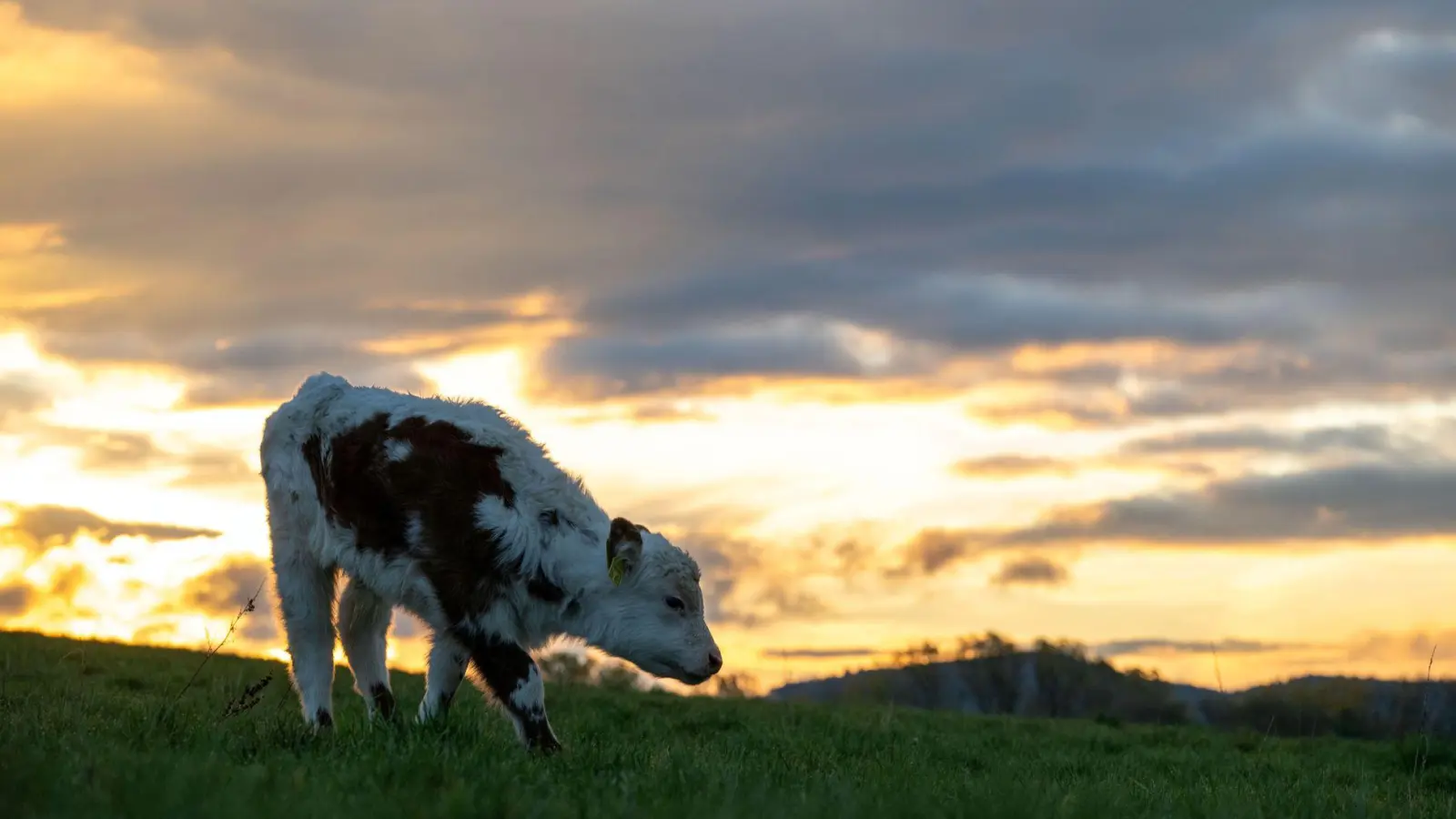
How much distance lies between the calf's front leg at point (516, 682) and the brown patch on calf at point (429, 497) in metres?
0.32

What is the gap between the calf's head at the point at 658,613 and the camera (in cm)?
1060

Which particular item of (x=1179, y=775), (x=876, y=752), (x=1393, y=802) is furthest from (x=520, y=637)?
(x=1393, y=802)

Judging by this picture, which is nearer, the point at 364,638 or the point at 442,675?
the point at 442,675

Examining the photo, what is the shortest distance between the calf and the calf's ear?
0.01 meters

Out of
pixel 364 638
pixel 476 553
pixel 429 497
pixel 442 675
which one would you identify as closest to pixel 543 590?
pixel 476 553

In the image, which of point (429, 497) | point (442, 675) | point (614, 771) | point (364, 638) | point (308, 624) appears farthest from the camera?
point (364, 638)

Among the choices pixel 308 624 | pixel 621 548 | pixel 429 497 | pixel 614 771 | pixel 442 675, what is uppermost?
pixel 429 497

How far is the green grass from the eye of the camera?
641cm

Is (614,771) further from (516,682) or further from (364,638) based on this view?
(364,638)

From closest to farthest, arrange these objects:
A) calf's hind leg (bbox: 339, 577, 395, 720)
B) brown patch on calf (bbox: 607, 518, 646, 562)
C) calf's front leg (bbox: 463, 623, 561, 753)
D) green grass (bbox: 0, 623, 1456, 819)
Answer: green grass (bbox: 0, 623, 1456, 819), calf's front leg (bbox: 463, 623, 561, 753), brown patch on calf (bbox: 607, 518, 646, 562), calf's hind leg (bbox: 339, 577, 395, 720)

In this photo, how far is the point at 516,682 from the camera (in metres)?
10.0

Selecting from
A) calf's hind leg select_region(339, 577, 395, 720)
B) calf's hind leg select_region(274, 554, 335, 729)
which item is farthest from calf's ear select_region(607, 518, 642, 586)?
calf's hind leg select_region(274, 554, 335, 729)

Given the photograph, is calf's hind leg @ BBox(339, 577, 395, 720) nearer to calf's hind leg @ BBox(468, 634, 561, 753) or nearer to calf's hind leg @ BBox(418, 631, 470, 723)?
calf's hind leg @ BBox(418, 631, 470, 723)

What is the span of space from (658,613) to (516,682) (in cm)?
126
